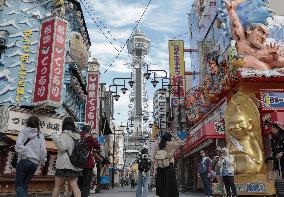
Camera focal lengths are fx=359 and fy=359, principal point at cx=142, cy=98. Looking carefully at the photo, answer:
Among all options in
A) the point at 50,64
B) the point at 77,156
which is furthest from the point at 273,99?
the point at 77,156

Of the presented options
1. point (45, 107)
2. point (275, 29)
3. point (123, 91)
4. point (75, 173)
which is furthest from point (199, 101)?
point (75, 173)

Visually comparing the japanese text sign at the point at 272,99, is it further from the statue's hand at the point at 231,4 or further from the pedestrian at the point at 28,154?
the pedestrian at the point at 28,154

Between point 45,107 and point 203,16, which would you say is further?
point 203,16

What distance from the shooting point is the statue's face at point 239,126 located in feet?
48.1

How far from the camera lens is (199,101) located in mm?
23359

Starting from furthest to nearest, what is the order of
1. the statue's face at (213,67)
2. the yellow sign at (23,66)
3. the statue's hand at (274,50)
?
the statue's face at (213,67), the yellow sign at (23,66), the statue's hand at (274,50)

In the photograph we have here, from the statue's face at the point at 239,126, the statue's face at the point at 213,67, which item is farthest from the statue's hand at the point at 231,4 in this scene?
the statue's face at the point at 239,126

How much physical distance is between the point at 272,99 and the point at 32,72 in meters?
11.0

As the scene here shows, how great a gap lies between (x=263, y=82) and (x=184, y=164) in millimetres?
15797

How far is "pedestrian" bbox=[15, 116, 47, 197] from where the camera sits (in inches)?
249

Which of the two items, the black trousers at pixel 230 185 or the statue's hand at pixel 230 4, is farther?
the statue's hand at pixel 230 4

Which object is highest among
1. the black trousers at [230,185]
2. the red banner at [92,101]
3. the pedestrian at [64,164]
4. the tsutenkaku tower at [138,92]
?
the tsutenkaku tower at [138,92]

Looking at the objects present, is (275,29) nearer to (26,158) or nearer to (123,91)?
(123,91)

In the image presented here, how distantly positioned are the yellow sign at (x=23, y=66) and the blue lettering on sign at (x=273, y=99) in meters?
Answer: 10.9
